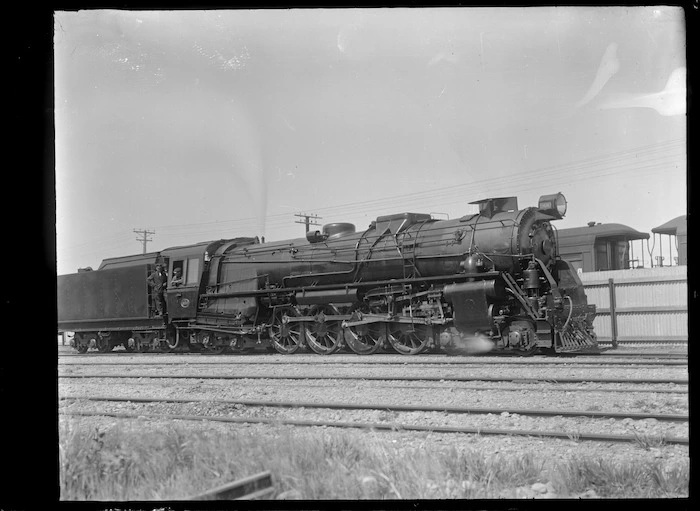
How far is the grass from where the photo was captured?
15.5ft

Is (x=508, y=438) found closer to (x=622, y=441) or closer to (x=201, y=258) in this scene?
(x=622, y=441)

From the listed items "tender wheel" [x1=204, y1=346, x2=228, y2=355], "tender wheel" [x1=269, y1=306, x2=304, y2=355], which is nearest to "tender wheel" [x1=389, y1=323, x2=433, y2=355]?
"tender wheel" [x1=269, y1=306, x2=304, y2=355]

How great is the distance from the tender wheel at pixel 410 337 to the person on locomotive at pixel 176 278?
7.63m

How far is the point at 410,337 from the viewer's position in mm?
14336

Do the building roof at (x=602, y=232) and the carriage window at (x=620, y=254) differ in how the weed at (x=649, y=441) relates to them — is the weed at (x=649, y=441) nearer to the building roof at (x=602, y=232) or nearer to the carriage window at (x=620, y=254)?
the building roof at (x=602, y=232)

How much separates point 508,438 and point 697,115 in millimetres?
3614

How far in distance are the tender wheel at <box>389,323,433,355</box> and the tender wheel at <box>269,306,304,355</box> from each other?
9.16 ft

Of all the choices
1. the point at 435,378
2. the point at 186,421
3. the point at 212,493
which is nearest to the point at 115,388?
the point at 186,421

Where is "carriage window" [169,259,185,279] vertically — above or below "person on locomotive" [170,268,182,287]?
above

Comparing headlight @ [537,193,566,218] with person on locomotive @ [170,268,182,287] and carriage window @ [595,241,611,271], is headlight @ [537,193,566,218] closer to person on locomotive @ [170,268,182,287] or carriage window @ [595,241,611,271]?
carriage window @ [595,241,611,271]

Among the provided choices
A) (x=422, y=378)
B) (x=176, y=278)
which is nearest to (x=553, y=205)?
(x=422, y=378)

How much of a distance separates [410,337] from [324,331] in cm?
239

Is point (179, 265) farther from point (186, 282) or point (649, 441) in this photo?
point (649, 441)

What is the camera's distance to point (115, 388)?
10.4 meters
